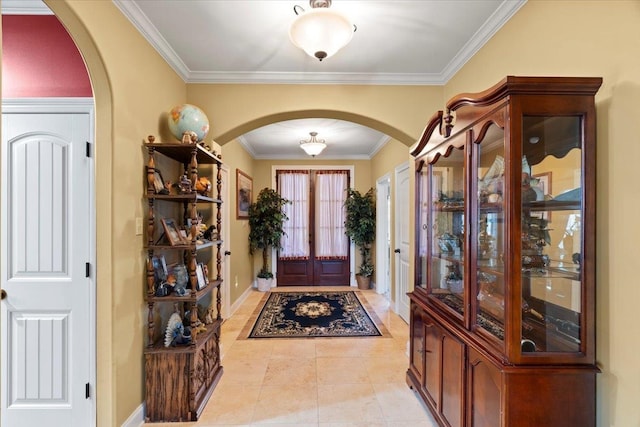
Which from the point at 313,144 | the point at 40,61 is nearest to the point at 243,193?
the point at 313,144

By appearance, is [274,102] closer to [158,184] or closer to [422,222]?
[158,184]

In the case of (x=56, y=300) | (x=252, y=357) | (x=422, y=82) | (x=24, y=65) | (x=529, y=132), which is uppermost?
(x=422, y=82)

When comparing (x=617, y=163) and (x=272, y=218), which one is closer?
(x=617, y=163)

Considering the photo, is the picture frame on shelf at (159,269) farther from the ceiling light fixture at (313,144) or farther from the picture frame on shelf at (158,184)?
the ceiling light fixture at (313,144)

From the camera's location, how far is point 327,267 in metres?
6.32

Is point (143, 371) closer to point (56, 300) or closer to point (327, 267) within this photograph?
point (56, 300)

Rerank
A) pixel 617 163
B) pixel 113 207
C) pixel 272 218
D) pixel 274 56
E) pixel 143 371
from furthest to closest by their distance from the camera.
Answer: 1. pixel 272 218
2. pixel 274 56
3. pixel 143 371
4. pixel 113 207
5. pixel 617 163

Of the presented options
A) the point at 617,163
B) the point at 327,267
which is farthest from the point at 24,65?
the point at 327,267

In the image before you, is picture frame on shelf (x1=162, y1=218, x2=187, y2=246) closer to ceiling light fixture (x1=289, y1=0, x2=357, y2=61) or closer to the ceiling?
the ceiling

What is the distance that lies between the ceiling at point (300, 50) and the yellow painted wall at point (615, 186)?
2.24ft

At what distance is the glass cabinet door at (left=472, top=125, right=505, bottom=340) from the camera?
154cm

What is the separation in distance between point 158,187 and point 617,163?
8.62ft

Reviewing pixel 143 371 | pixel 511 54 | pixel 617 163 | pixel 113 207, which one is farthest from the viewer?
pixel 143 371

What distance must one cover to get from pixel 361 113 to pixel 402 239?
83.7 inches
